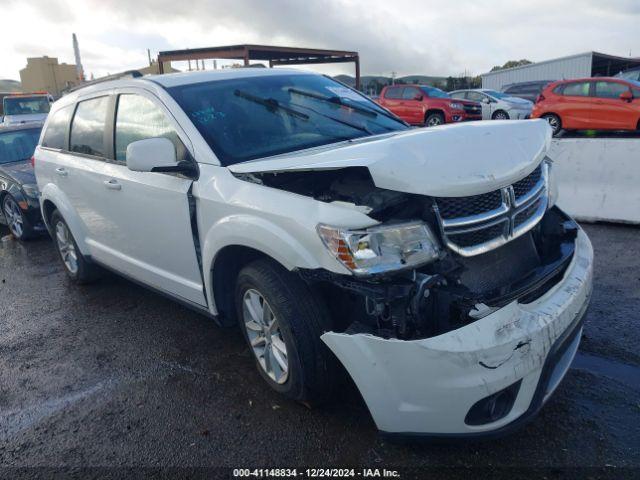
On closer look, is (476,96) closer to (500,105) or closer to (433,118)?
(500,105)

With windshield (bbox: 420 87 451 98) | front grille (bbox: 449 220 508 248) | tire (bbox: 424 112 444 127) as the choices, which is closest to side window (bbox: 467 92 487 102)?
windshield (bbox: 420 87 451 98)

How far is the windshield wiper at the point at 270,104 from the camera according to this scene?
344 cm

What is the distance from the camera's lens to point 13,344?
4.06m

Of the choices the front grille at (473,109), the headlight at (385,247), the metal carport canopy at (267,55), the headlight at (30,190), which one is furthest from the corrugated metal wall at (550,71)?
the headlight at (385,247)

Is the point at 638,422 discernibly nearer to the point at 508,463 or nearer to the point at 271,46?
the point at 508,463

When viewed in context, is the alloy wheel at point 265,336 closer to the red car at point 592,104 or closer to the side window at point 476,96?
the red car at point 592,104

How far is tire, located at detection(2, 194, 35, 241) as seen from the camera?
7.16 meters

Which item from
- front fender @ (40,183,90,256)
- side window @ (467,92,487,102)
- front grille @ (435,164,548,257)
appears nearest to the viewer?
front grille @ (435,164,548,257)

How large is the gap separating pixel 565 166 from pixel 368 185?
457 centimetres

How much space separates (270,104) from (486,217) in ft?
5.75

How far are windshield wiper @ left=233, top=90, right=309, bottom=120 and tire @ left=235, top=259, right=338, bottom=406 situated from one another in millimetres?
1200

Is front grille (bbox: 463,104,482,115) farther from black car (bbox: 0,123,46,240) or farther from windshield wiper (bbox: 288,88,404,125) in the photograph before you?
windshield wiper (bbox: 288,88,404,125)

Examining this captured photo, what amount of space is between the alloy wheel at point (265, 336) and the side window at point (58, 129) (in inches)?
115

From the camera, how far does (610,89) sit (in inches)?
509
